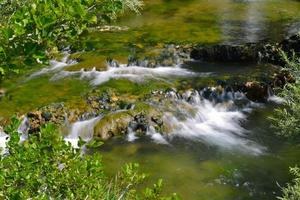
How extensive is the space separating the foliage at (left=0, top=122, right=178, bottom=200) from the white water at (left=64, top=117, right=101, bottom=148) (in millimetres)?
10392

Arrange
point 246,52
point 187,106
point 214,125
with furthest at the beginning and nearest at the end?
1. point 246,52
2. point 187,106
3. point 214,125

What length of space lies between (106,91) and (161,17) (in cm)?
1330

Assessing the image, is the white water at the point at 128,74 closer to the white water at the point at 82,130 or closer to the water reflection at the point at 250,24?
the white water at the point at 82,130

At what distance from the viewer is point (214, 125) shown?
16625mm

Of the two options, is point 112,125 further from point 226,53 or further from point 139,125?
point 226,53

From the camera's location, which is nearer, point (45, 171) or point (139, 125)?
point (45, 171)

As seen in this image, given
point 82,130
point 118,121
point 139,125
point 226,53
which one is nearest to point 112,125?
point 118,121

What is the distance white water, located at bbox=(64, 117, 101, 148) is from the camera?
50.9ft

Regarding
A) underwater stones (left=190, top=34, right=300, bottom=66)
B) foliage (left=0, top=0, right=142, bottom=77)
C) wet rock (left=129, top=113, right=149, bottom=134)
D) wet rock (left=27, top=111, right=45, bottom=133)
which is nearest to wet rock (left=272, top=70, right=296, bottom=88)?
underwater stones (left=190, top=34, right=300, bottom=66)

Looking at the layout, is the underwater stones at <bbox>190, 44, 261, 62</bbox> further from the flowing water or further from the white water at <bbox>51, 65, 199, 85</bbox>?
the white water at <bbox>51, 65, 199, 85</bbox>

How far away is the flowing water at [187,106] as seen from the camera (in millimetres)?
12930

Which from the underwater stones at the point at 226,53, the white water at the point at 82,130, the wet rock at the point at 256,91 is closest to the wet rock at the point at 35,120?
the white water at the point at 82,130

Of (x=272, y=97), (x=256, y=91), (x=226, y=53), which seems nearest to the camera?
(x=256, y=91)

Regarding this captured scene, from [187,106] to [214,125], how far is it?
55.0 inches
